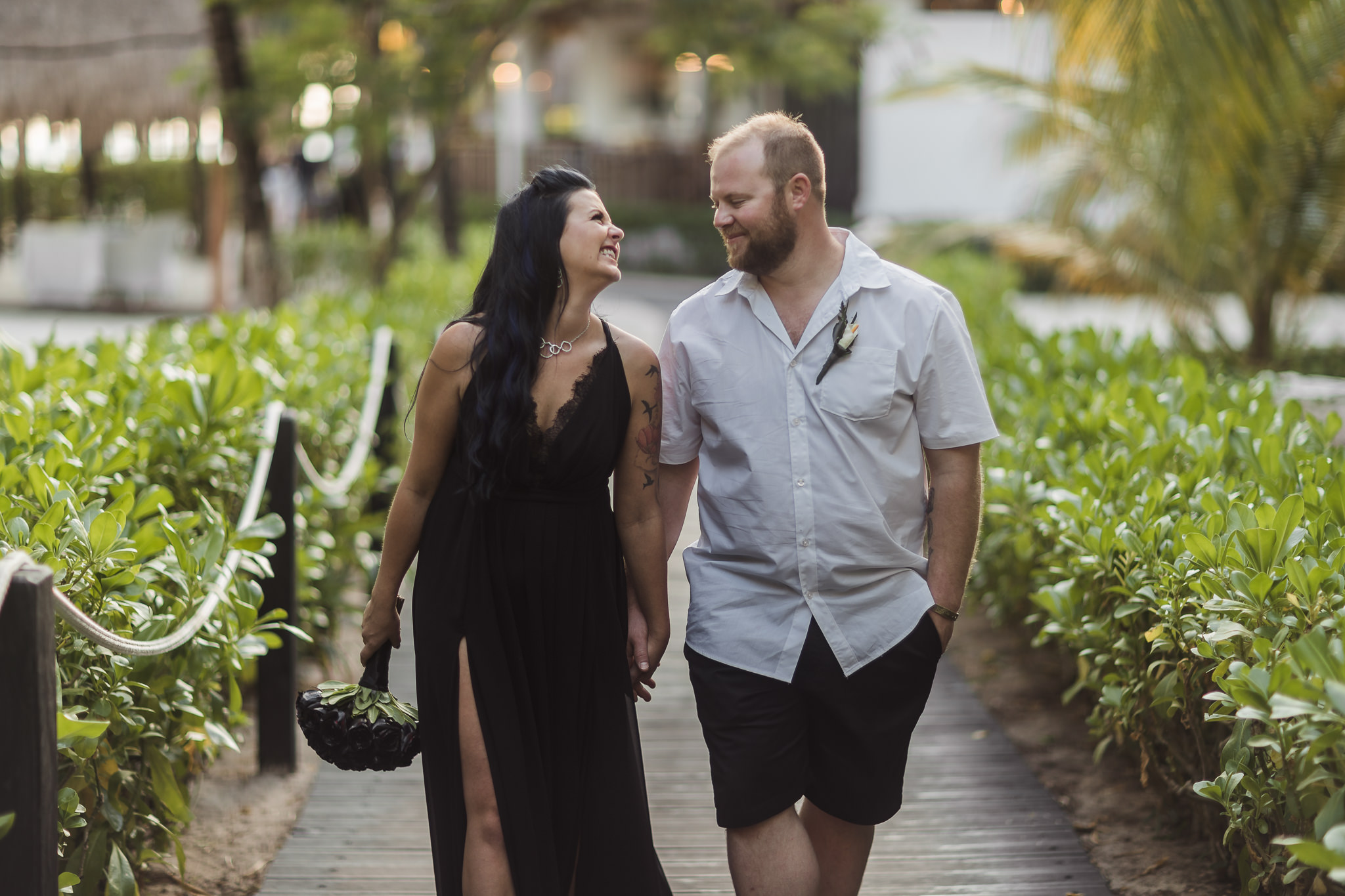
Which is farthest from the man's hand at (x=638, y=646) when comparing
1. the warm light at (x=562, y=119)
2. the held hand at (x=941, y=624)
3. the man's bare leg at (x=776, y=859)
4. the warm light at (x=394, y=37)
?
the warm light at (x=562, y=119)

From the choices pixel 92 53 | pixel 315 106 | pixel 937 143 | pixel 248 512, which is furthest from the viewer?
pixel 937 143

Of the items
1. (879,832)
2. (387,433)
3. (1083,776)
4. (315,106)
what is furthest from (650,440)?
(315,106)

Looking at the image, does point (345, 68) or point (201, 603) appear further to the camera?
point (345, 68)

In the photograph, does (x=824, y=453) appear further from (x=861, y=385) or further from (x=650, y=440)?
(x=650, y=440)

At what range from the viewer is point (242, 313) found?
7164 millimetres

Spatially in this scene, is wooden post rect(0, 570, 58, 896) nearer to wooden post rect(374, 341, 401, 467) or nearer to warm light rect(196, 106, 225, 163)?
wooden post rect(374, 341, 401, 467)

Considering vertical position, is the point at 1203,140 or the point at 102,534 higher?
the point at 1203,140

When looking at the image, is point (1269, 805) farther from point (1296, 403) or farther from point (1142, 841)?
point (1296, 403)

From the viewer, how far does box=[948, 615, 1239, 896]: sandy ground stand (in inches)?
144

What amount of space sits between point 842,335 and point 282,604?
2342mm

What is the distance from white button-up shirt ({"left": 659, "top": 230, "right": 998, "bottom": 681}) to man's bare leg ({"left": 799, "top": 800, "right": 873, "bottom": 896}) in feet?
1.54

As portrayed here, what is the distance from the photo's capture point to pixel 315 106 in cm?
1086

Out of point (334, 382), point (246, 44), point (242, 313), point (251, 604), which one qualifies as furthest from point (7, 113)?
point (251, 604)

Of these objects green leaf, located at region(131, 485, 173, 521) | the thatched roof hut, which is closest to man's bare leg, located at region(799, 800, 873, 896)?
green leaf, located at region(131, 485, 173, 521)
